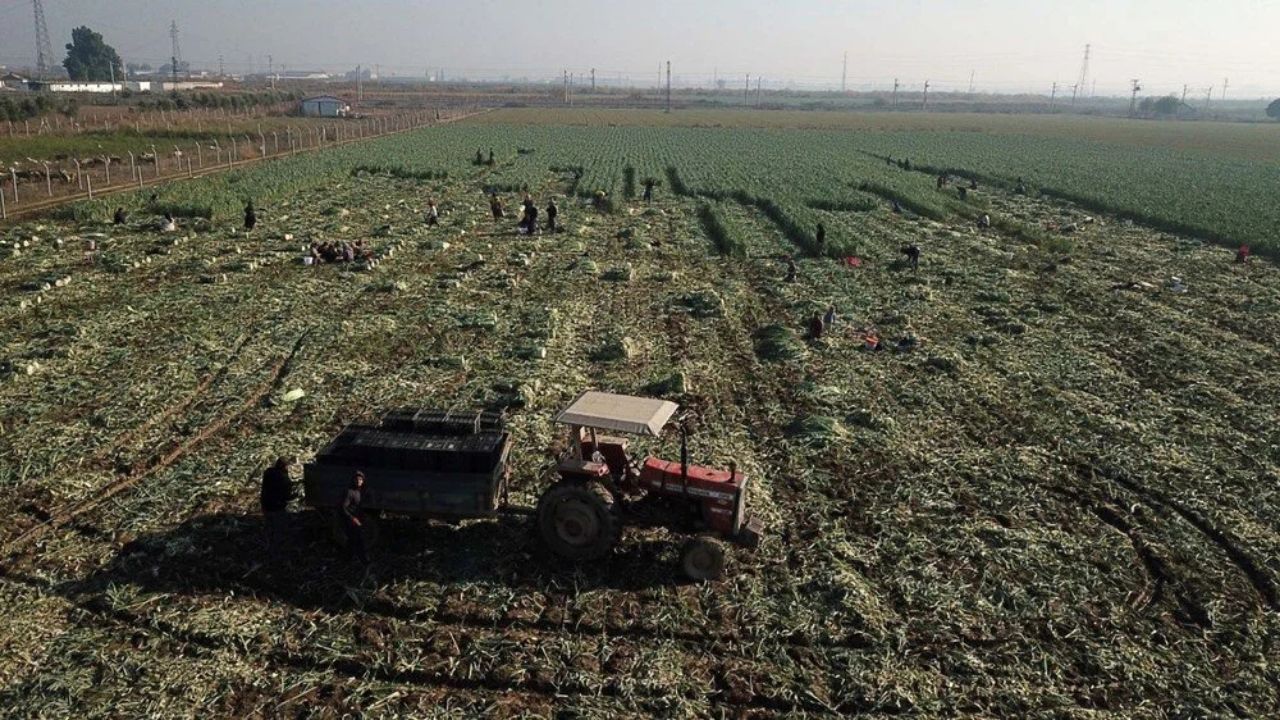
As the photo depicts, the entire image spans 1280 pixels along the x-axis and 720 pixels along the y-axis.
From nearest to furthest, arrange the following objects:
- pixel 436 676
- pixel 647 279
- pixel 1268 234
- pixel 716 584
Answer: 1. pixel 436 676
2. pixel 716 584
3. pixel 647 279
4. pixel 1268 234

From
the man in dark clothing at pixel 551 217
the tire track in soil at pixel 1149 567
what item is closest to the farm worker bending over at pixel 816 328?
the tire track in soil at pixel 1149 567

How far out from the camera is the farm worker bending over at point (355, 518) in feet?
33.9

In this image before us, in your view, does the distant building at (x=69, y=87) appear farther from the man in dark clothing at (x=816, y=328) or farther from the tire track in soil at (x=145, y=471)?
the man in dark clothing at (x=816, y=328)

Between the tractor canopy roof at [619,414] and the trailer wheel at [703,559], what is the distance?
1.47 m

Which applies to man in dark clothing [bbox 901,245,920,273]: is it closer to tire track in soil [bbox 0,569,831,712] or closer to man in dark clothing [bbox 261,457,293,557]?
tire track in soil [bbox 0,569,831,712]

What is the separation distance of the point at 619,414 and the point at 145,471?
25.8 ft

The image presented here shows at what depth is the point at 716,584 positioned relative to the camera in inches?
410

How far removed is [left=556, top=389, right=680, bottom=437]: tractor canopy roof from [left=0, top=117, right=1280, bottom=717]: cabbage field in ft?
6.32

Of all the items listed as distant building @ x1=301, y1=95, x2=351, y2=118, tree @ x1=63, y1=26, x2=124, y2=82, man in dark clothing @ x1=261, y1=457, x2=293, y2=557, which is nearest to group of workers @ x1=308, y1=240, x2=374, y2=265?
man in dark clothing @ x1=261, y1=457, x2=293, y2=557

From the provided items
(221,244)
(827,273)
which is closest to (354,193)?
(221,244)

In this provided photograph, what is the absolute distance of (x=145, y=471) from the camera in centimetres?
1285

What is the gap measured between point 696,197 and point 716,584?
3639 cm

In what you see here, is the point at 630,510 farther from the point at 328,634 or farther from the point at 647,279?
the point at 647,279

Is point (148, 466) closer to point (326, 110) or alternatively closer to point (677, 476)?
point (677, 476)
